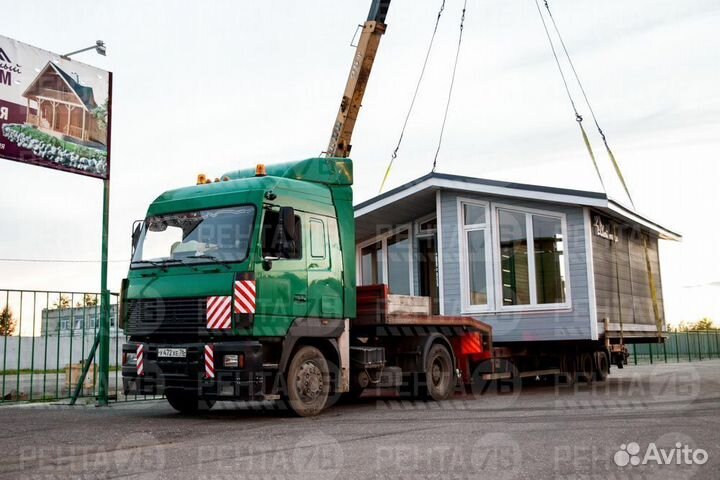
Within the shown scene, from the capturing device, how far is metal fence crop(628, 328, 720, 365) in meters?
34.4

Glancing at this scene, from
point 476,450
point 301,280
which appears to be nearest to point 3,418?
point 301,280

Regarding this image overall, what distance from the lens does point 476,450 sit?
7113 mm

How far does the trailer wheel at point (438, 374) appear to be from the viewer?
41.9ft

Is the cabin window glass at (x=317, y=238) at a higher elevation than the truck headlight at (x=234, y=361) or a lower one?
higher

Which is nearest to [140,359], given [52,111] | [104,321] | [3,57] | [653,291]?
[104,321]

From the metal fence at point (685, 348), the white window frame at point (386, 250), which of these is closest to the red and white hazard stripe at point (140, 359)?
the white window frame at point (386, 250)

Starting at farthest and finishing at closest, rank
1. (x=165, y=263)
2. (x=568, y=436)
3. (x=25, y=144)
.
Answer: (x=25, y=144)
(x=165, y=263)
(x=568, y=436)

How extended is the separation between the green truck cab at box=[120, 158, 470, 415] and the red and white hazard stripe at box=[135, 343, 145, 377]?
0.5 inches

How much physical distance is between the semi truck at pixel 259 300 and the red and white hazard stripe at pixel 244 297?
1 centimetres

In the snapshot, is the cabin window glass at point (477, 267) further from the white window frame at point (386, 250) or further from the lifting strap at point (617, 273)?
the lifting strap at point (617, 273)

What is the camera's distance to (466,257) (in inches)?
647

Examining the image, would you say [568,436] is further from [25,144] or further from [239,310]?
[25,144]

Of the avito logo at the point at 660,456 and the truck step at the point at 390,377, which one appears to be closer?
the avito logo at the point at 660,456

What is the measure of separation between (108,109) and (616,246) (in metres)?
10.6
